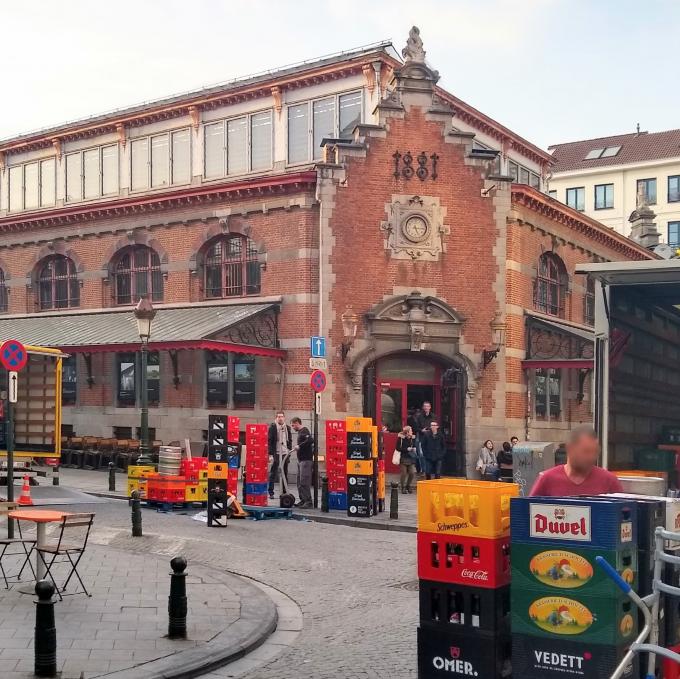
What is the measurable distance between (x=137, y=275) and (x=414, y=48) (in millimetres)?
10524

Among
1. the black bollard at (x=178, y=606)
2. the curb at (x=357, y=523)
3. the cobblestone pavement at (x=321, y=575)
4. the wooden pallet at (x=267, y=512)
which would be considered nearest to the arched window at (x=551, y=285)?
the curb at (x=357, y=523)

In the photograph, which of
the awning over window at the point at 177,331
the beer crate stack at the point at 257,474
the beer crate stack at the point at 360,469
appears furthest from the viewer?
the awning over window at the point at 177,331

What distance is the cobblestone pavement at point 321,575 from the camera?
7.77 metres

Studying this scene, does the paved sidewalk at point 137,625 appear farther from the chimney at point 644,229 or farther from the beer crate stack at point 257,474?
the chimney at point 644,229

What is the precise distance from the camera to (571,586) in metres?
5.65

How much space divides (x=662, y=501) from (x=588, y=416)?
24.3 meters

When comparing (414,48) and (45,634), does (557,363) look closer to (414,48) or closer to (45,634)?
(414,48)

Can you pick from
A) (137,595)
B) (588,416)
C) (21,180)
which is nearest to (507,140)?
(588,416)

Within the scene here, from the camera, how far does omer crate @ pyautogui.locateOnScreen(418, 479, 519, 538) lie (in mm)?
6184

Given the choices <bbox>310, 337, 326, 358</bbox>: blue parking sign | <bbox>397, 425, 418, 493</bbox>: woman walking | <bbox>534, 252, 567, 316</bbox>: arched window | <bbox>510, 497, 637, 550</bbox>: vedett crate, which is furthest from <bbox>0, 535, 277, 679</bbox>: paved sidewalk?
<bbox>534, 252, 567, 316</bbox>: arched window

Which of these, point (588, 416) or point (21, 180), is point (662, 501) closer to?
point (588, 416)

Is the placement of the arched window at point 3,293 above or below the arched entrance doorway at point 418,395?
above

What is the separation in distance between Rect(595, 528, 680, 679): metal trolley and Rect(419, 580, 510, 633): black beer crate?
2.97 ft

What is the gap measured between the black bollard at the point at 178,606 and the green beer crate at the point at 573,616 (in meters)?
3.35
